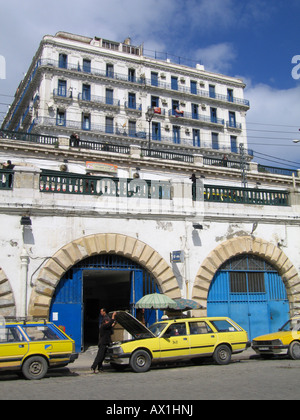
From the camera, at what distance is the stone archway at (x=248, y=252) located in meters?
17.3

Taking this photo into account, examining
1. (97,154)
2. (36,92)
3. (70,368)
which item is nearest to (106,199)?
(70,368)

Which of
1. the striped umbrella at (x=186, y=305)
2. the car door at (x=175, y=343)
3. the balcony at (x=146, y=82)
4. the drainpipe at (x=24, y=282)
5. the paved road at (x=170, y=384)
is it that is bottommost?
the paved road at (x=170, y=384)

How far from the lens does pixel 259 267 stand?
18.9m

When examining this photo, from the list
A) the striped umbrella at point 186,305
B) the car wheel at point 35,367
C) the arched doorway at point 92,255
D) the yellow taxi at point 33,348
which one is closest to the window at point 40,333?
the yellow taxi at point 33,348

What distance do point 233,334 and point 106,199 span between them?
6544 mm

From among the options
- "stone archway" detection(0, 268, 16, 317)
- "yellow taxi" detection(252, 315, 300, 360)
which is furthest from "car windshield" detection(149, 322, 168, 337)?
"stone archway" detection(0, 268, 16, 317)

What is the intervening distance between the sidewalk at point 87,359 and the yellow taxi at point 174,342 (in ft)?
2.97

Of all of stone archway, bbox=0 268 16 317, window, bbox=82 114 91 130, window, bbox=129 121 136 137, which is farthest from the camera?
window, bbox=129 121 136 137

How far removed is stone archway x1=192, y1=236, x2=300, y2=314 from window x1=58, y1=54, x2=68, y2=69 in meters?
38.6

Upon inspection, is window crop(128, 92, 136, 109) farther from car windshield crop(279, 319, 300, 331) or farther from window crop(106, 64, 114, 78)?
car windshield crop(279, 319, 300, 331)

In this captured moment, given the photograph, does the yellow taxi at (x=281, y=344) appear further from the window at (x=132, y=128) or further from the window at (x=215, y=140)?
the window at (x=215, y=140)

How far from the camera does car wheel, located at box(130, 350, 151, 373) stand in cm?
1233

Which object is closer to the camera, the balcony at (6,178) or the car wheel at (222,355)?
the car wheel at (222,355)

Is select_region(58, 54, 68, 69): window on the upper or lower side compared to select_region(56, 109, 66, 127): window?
upper
